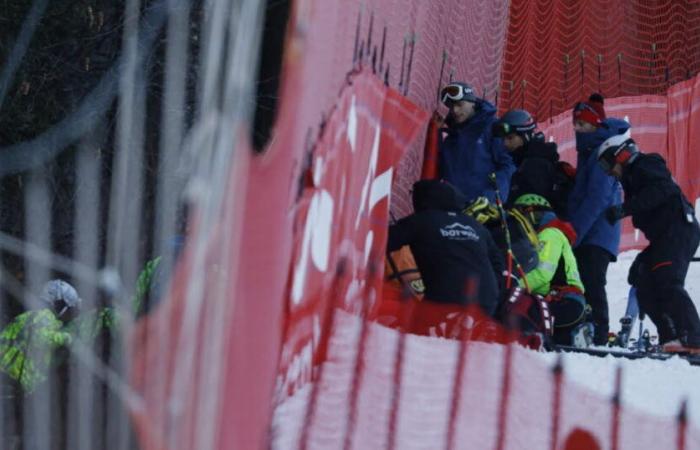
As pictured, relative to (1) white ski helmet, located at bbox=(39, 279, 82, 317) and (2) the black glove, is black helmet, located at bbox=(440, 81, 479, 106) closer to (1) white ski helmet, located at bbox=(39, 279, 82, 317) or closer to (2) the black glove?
(2) the black glove

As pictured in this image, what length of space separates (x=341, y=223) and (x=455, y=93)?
9.85 ft

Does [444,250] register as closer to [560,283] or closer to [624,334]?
[560,283]

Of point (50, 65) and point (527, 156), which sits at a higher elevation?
point (50, 65)

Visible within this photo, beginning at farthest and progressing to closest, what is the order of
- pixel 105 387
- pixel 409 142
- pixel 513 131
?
pixel 513 131 → pixel 409 142 → pixel 105 387

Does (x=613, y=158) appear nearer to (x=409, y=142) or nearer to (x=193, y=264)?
(x=409, y=142)

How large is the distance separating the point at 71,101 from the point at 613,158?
3.08 metres

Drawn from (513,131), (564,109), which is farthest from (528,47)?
(513,131)

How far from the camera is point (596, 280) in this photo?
271 inches

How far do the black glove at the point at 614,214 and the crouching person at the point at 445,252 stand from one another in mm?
1253

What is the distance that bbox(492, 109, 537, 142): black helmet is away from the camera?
22.3 ft

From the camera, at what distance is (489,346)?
381 centimetres

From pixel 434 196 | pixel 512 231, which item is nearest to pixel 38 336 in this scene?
pixel 434 196

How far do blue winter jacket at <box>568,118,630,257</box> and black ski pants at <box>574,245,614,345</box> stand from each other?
0.15ft

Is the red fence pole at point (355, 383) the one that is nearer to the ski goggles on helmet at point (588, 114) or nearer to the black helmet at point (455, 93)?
the black helmet at point (455, 93)
